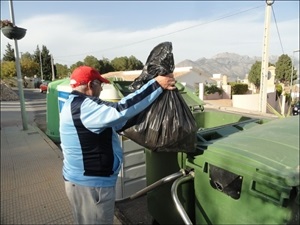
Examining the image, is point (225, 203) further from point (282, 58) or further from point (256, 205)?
point (282, 58)

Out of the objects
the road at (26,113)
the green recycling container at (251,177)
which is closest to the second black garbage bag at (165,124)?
the green recycling container at (251,177)

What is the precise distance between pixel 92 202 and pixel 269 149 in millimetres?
1271

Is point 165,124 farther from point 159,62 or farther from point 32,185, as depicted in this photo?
point 32,185

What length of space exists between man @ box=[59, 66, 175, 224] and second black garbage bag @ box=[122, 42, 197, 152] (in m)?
0.07

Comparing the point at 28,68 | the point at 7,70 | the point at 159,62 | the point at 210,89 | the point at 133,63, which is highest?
the point at 133,63

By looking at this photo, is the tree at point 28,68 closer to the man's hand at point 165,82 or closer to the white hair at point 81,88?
the white hair at point 81,88

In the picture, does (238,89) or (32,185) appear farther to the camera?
(238,89)

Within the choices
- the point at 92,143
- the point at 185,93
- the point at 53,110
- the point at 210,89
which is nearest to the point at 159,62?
the point at 92,143

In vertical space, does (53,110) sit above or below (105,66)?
below

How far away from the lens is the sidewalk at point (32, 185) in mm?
3055

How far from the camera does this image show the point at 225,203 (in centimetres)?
179

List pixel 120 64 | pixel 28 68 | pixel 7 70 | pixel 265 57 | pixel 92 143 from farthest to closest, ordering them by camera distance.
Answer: pixel 120 64 < pixel 28 68 < pixel 7 70 < pixel 265 57 < pixel 92 143

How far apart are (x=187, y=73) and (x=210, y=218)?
31.5 metres

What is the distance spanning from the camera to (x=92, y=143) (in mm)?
1770
